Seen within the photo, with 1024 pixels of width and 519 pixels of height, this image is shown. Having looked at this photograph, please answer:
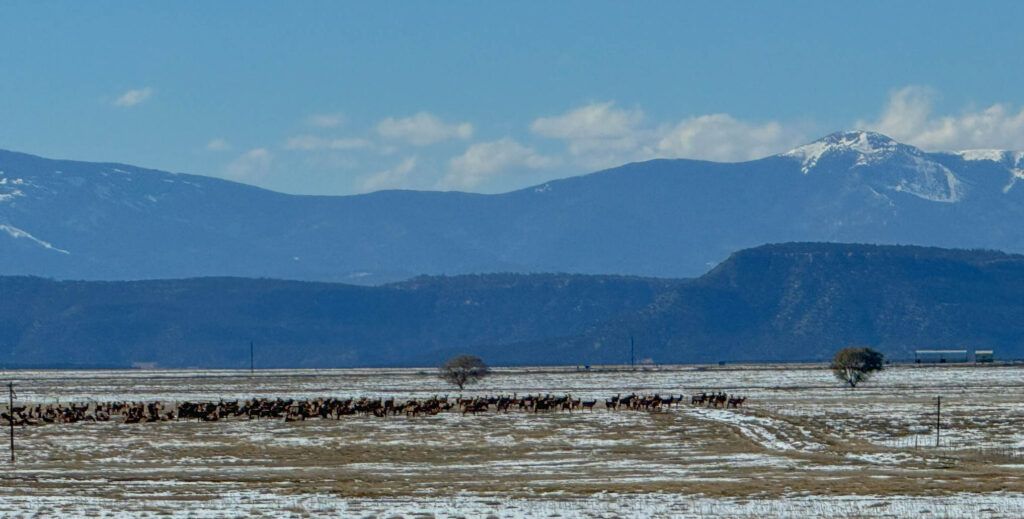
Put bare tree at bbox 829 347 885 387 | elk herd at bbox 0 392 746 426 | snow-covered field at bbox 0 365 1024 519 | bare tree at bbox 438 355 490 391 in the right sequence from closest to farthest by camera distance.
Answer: snow-covered field at bbox 0 365 1024 519 < elk herd at bbox 0 392 746 426 < bare tree at bbox 829 347 885 387 < bare tree at bbox 438 355 490 391

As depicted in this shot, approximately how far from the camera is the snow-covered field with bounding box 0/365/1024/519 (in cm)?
4575

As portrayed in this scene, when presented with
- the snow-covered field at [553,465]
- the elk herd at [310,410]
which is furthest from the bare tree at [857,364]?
the elk herd at [310,410]

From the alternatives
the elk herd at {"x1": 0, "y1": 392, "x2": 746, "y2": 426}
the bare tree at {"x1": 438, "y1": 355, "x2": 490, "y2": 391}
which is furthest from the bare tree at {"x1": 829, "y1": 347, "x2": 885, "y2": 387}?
the elk herd at {"x1": 0, "y1": 392, "x2": 746, "y2": 426}

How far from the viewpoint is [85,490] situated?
50750 mm

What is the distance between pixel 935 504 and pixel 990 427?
29.8 metres

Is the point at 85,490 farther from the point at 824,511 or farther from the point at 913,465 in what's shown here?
the point at 913,465

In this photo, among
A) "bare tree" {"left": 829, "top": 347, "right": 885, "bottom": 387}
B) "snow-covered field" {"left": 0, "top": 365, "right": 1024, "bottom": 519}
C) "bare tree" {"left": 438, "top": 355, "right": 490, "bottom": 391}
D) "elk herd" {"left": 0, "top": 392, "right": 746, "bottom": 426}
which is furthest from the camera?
"bare tree" {"left": 438, "top": 355, "right": 490, "bottom": 391}

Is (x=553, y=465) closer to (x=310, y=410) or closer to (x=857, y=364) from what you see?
(x=310, y=410)

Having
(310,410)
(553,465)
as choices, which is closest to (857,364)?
(310,410)

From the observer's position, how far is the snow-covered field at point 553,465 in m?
45.8

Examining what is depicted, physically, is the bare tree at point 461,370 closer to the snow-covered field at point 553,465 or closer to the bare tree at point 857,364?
the bare tree at point 857,364

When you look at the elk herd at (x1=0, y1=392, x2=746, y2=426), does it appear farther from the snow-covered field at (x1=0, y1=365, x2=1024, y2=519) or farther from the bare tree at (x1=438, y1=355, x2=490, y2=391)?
the bare tree at (x1=438, y1=355, x2=490, y2=391)

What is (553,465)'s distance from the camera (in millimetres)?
59188

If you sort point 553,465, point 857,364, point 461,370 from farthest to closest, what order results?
point 461,370 < point 857,364 < point 553,465
